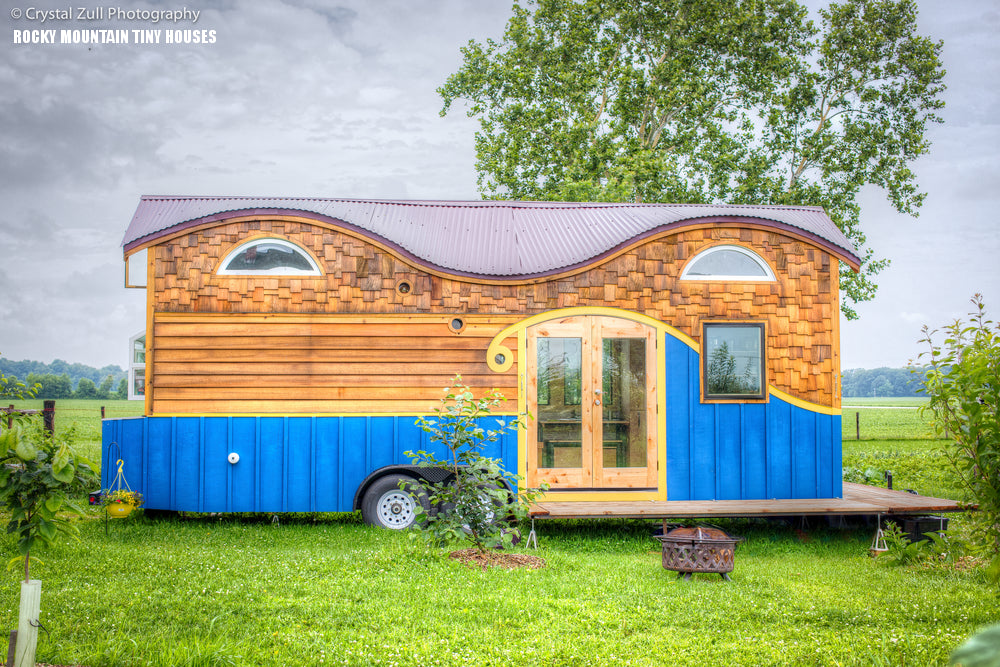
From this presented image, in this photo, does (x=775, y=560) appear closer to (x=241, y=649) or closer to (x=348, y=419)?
(x=348, y=419)

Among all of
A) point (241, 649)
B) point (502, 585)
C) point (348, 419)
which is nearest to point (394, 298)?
point (348, 419)

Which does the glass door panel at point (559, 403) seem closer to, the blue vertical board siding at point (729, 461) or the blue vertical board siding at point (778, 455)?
the blue vertical board siding at point (729, 461)

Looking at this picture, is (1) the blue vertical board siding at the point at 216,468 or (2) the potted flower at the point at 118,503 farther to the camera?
(1) the blue vertical board siding at the point at 216,468

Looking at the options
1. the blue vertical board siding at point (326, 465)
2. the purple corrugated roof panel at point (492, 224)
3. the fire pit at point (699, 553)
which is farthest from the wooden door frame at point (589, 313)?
the fire pit at point (699, 553)

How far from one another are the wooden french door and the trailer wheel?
4.77ft

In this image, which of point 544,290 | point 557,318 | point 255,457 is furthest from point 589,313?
point 255,457

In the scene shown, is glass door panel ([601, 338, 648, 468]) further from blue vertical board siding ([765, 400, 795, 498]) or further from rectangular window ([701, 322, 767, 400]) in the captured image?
blue vertical board siding ([765, 400, 795, 498])

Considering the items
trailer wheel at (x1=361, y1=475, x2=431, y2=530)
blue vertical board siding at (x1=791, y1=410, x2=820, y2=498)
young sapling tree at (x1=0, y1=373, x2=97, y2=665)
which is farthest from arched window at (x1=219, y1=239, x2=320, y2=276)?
blue vertical board siding at (x1=791, y1=410, x2=820, y2=498)

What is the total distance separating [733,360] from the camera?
A: 8852 mm

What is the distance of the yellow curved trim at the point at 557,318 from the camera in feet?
28.6

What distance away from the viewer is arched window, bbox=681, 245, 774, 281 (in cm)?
889

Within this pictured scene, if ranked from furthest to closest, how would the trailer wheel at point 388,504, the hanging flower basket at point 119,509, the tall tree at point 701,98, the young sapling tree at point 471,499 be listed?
the tall tree at point 701,98 → the trailer wheel at point 388,504 → the hanging flower basket at point 119,509 → the young sapling tree at point 471,499

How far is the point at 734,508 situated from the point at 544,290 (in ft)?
10.6

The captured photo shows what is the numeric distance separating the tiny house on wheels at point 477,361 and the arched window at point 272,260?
0.9 inches
